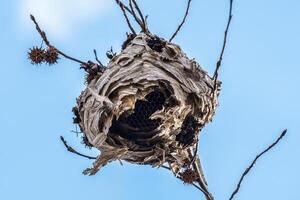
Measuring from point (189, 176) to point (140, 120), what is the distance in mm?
537

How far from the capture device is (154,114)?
5.24 metres

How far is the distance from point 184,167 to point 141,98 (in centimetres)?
68

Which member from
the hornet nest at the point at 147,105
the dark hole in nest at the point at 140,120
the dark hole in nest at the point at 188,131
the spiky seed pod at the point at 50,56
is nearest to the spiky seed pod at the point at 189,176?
the hornet nest at the point at 147,105

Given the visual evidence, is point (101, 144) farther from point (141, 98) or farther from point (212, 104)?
point (212, 104)

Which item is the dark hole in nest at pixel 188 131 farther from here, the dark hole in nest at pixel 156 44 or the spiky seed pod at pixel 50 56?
the spiky seed pod at pixel 50 56

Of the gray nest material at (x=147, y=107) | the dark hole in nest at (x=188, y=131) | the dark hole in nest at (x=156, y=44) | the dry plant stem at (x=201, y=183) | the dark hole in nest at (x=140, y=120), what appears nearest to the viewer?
the dry plant stem at (x=201, y=183)

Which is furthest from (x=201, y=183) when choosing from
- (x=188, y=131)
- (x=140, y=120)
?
(x=140, y=120)

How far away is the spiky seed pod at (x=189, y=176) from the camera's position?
18.0 feet

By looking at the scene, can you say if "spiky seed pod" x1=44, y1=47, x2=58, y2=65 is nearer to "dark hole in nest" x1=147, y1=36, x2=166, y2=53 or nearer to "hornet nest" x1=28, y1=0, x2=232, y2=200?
"hornet nest" x1=28, y1=0, x2=232, y2=200

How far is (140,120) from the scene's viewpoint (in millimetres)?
5520

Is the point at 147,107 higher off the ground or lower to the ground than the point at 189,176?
higher

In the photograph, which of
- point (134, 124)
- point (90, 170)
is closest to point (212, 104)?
point (134, 124)

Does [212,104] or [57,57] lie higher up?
[57,57]

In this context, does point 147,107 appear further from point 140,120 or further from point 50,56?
point 50,56
